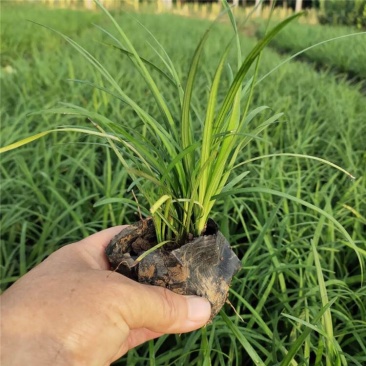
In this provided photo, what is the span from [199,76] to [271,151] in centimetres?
125

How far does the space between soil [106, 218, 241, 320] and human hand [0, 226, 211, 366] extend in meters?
0.02

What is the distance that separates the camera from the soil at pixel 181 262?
0.80m

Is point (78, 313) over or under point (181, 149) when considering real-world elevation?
under

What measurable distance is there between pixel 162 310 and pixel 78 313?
14 centimetres

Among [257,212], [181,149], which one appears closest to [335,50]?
[257,212]

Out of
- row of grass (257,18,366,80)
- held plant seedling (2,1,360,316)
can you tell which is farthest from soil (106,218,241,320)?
row of grass (257,18,366,80)

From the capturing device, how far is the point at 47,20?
645 cm

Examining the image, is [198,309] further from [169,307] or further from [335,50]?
[335,50]

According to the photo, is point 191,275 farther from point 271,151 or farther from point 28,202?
point 271,151

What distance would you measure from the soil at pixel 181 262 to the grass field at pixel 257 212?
0.26ft

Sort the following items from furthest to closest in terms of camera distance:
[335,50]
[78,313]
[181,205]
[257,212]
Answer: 1. [335,50]
2. [257,212]
3. [181,205]
4. [78,313]

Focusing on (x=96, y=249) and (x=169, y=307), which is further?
(x=96, y=249)

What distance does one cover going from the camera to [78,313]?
71 cm

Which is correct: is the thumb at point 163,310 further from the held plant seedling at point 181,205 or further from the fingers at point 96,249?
the fingers at point 96,249
